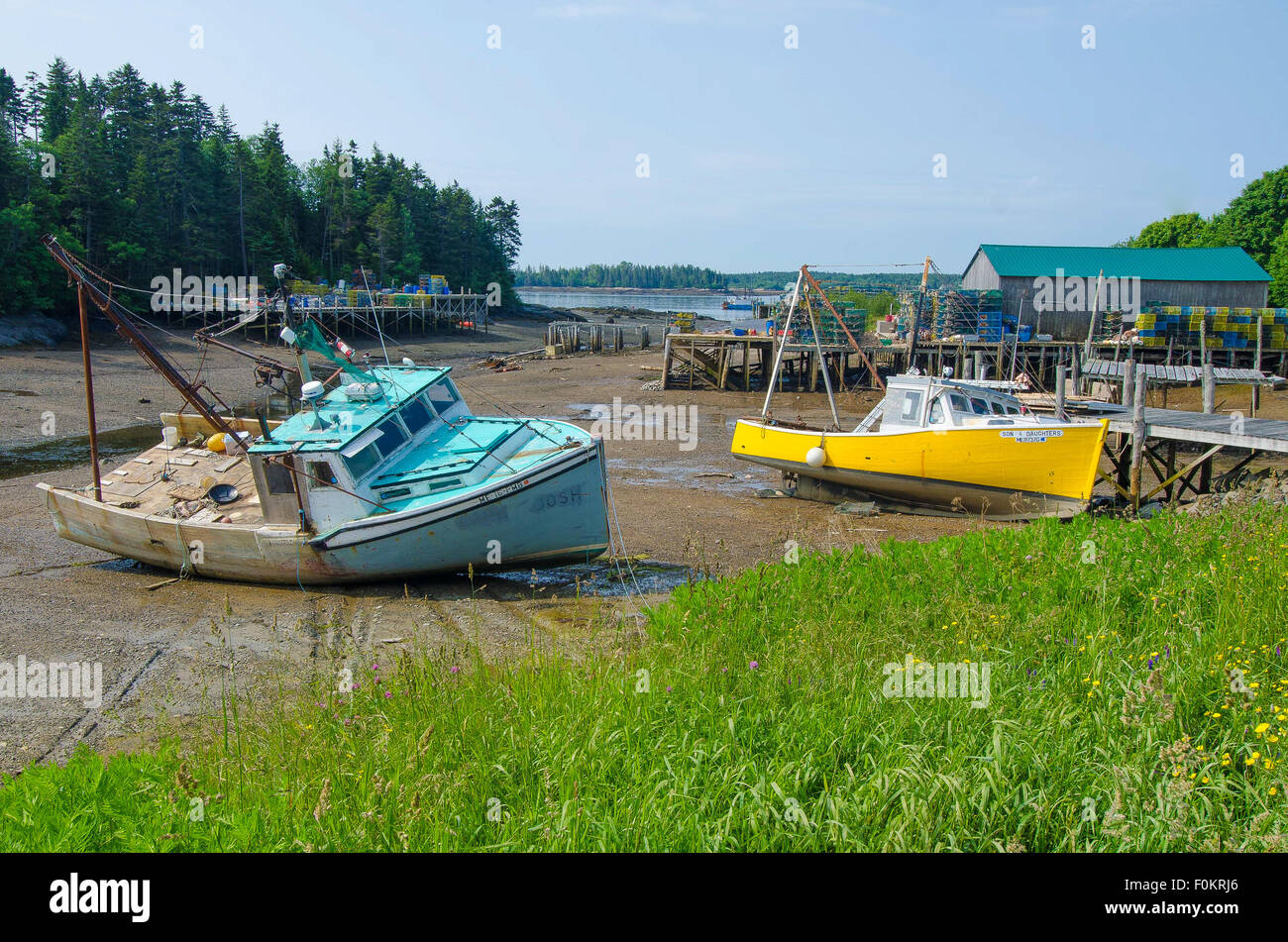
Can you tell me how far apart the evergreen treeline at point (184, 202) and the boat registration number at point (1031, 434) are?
3855 centimetres

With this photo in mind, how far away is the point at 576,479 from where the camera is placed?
12609 mm

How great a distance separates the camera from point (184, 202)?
172 feet

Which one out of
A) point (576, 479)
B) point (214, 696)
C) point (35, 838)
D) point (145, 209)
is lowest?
point (214, 696)

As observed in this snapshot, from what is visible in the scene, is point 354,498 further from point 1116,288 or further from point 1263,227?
point 1263,227

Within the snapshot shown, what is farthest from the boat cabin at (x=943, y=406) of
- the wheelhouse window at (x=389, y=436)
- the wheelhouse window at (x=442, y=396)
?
the wheelhouse window at (x=389, y=436)

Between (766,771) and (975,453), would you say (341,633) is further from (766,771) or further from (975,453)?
(975,453)

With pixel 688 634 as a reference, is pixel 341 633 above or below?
below

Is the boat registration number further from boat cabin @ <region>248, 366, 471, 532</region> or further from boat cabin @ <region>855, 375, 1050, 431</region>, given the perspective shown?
boat cabin @ <region>248, 366, 471, 532</region>

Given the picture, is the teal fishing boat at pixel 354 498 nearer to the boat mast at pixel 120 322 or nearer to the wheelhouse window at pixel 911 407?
the boat mast at pixel 120 322

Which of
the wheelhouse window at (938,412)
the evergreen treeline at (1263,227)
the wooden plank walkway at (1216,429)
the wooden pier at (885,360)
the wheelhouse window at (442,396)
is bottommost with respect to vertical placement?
the wooden plank walkway at (1216,429)

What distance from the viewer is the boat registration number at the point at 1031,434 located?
15.8 meters
